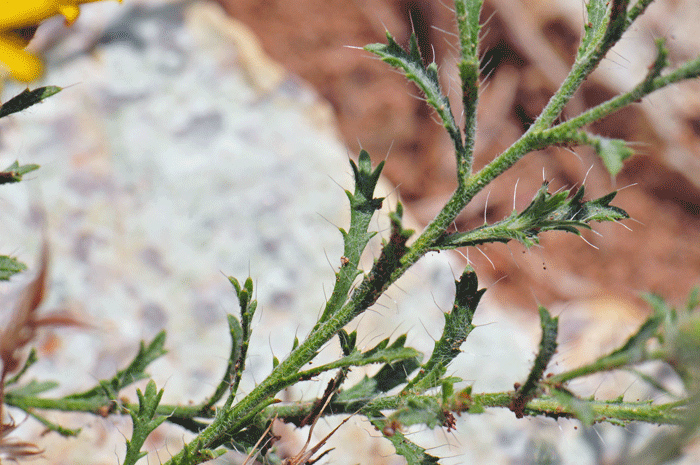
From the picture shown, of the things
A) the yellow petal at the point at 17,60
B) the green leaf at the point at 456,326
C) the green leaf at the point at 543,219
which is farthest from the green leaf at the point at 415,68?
the yellow petal at the point at 17,60

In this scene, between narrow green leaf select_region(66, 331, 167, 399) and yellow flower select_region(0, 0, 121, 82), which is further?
narrow green leaf select_region(66, 331, 167, 399)

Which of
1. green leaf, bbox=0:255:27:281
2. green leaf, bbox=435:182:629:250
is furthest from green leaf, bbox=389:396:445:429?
green leaf, bbox=0:255:27:281

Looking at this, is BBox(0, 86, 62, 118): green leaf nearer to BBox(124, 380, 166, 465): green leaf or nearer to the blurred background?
BBox(124, 380, 166, 465): green leaf

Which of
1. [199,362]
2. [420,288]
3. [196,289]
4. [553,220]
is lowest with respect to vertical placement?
[199,362]

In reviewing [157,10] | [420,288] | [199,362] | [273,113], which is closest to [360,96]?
[273,113]

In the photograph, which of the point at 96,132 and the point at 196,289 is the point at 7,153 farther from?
the point at 196,289

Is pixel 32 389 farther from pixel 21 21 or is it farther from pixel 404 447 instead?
pixel 404 447

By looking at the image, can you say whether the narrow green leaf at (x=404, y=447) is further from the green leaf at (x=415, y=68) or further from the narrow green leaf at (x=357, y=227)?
the green leaf at (x=415, y=68)
